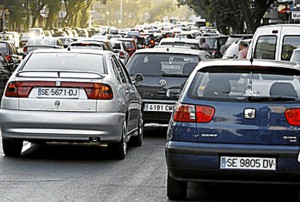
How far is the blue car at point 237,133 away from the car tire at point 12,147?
398cm

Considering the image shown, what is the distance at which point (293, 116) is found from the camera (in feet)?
28.9

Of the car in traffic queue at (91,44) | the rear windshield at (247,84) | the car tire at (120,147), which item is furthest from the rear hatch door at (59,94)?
the car in traffic queue at (91,44)

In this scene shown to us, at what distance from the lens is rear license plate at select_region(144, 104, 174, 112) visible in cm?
1538

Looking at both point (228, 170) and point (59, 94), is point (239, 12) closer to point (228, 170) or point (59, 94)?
point (59, 94)

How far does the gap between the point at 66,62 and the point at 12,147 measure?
1.38 m

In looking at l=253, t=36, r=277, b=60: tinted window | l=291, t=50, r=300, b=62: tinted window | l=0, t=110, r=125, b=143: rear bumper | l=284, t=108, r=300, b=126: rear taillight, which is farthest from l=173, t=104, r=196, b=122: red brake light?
l=253, t=36, r=277, b=60: tinted window

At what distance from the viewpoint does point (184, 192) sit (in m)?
9.23

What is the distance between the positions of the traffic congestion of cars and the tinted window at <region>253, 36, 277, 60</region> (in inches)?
0.9

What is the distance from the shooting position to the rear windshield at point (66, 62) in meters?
12.4

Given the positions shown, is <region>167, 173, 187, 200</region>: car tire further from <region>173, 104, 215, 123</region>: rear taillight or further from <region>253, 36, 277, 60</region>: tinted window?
<region>253, 36, 277, 60</region>: tinted window

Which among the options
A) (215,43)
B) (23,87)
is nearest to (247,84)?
(23,87)

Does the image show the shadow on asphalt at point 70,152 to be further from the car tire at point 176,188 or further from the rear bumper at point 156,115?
the car tire at point 176,188

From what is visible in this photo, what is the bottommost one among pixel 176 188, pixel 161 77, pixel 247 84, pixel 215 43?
pixel 215 43

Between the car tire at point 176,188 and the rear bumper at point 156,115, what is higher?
the car tire at point 176,188
